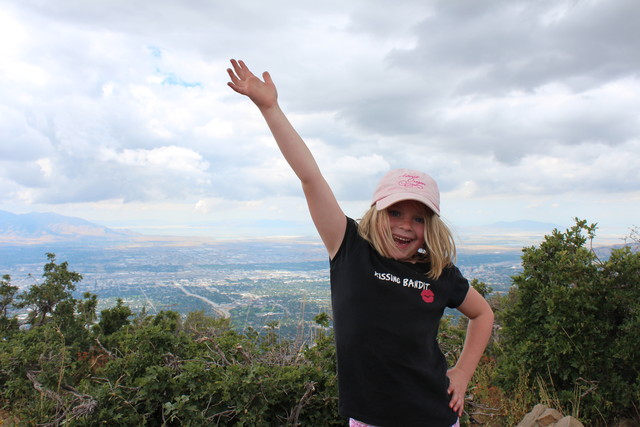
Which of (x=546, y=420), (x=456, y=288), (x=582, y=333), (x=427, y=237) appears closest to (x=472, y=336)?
(x=456, y=288)

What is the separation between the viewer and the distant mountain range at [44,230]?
8275 cm

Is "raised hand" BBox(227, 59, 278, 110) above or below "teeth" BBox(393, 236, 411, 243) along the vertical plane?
above

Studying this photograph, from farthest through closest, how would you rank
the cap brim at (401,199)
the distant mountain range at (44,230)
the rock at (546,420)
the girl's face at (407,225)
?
1. the distant mountain range at (44,230)
2. the rock at (546,420)
3. the girl's face at (407,225)
4. the cap brim at (401,199)

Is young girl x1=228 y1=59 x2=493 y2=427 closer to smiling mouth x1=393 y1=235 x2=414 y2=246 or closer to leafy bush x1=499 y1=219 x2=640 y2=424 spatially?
smiling mouth x1=393 y1=235 x2=414 y2=246

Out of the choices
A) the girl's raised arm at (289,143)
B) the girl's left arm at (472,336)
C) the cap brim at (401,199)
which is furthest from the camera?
the girl's left arm at (472,336)

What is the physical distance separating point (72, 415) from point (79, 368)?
7.80 ft

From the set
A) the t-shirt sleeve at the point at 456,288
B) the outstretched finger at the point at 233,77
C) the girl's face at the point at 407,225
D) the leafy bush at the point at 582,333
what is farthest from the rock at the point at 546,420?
the outstretched finger at the point at 233,77

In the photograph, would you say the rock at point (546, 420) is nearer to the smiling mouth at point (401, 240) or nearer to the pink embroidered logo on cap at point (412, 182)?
the smiling mouth at point (401, 240)

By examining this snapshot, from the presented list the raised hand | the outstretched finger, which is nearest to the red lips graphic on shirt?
the raised hand

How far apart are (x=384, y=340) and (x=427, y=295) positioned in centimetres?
31

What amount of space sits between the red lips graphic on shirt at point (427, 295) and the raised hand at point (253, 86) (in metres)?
1.08

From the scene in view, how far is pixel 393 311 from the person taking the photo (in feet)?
6.67

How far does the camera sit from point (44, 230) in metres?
89.4

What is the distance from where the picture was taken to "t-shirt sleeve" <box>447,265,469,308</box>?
90.0 inches
